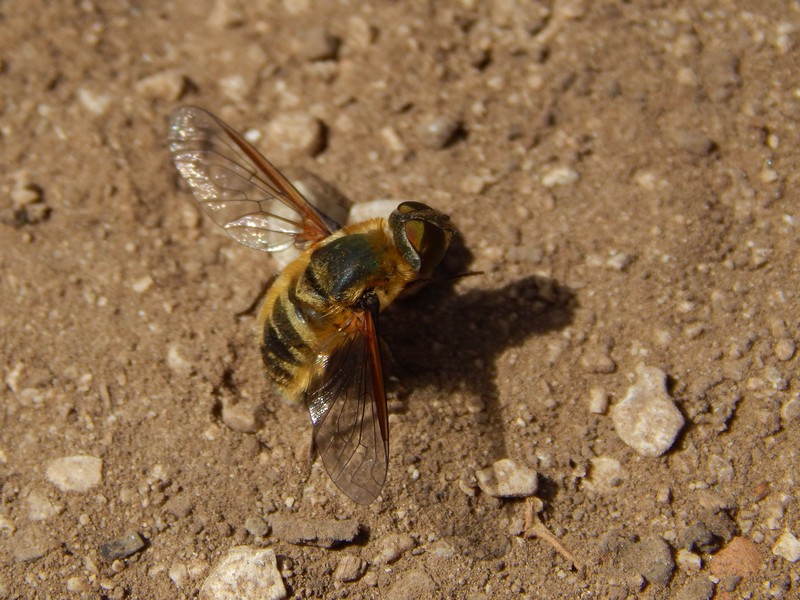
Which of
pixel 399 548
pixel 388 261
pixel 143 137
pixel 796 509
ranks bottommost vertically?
pixel 399 548

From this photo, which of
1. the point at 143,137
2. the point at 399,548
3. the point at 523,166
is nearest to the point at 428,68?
the point at 523,166

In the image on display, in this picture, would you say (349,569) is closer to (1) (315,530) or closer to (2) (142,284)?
(1) (315,530)

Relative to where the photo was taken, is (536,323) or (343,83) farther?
(343,83)

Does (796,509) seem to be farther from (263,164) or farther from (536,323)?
(263,164)

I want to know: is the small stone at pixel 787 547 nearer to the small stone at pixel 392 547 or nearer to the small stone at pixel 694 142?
the small stone at pixel 392 547

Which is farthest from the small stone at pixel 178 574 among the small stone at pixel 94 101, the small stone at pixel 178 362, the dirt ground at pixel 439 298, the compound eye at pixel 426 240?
the small stone at pixel 94 101

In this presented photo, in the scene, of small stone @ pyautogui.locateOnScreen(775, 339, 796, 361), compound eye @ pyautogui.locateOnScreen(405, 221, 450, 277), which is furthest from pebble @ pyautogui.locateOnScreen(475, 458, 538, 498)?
small stone @ pyautogui.locateOnScreen(775, 339, 796, 361)

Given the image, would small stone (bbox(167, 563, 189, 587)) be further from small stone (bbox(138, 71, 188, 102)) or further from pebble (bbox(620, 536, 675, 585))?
small stone (bbox(138, 71, 188, 102))
